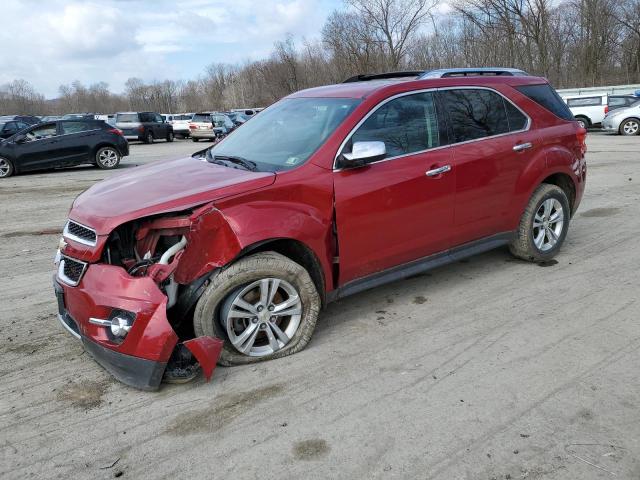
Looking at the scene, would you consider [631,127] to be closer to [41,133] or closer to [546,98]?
[546,98]

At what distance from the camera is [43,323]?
441 centimetres

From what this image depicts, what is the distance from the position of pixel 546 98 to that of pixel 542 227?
50.8 inches

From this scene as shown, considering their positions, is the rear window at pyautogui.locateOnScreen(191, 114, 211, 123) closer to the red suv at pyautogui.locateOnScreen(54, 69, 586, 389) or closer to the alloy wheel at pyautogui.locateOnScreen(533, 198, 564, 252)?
the red suv at pyautogui.locateOnScreen(54, 69, 586, 389)

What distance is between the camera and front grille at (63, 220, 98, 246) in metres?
3.39

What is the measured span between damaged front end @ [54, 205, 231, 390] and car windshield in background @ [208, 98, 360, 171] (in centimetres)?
84

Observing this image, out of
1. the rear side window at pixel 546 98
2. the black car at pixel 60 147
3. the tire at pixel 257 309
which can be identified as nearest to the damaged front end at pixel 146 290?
the tire at pixel 257 309

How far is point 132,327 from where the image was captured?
3.14m

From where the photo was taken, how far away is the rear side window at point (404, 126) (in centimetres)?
410

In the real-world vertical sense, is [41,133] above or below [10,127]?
below

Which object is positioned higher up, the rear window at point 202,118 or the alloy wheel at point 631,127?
the rear window at point 202,118

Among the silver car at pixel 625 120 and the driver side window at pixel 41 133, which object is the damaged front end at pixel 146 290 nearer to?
the driver side window at pixel 41 133

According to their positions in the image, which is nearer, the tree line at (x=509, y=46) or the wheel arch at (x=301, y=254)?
the wheel arch at (x=301, y=254)

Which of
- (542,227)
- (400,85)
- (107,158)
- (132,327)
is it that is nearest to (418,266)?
→ (400,85)

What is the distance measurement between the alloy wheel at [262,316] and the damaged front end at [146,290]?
218 millimetres
